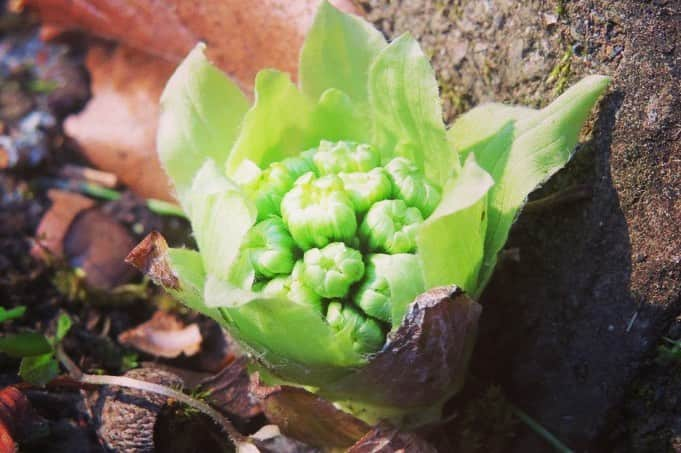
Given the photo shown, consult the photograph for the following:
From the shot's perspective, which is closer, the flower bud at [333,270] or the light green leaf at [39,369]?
the flower bud at [333,270]

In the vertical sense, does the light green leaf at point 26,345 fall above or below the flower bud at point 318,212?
below

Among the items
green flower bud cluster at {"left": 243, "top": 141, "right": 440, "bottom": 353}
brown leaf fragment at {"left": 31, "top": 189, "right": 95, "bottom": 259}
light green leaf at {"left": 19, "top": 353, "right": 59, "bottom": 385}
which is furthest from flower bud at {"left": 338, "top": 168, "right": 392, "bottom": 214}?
brown leaf fragment at {"left": 31, "top": 189, "right": 95, "bottom": 259}

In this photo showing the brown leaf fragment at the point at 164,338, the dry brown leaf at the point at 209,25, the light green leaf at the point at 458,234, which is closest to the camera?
the light green leaf at the point at 458,234

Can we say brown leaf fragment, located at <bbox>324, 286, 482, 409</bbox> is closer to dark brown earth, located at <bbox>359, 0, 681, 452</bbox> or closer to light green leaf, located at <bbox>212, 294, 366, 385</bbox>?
light green leaf, located at <bbox>212, 294, 366, 385</bbox>

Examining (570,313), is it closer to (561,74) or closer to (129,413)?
(561,74)

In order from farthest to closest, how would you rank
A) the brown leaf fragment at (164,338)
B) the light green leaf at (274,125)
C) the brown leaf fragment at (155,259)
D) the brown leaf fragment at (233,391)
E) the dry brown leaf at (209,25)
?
the dry brown leaf at (209,25) → the brown leaf fragment at (164,338) → the brown leaf fragment at (233,391) → the light green leaf at (274,125) → the brown leaf fragment at (155,259)

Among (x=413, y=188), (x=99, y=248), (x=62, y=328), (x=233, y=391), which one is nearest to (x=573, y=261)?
(x=413, y=188)

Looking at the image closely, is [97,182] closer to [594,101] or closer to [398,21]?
[398,21]

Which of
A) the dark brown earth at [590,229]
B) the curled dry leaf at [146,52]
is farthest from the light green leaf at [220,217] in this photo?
the curled dry leaf at [146,52]

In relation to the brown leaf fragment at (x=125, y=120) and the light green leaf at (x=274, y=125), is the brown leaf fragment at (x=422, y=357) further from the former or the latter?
the brown leaf fragment at (x=125, y=120)
